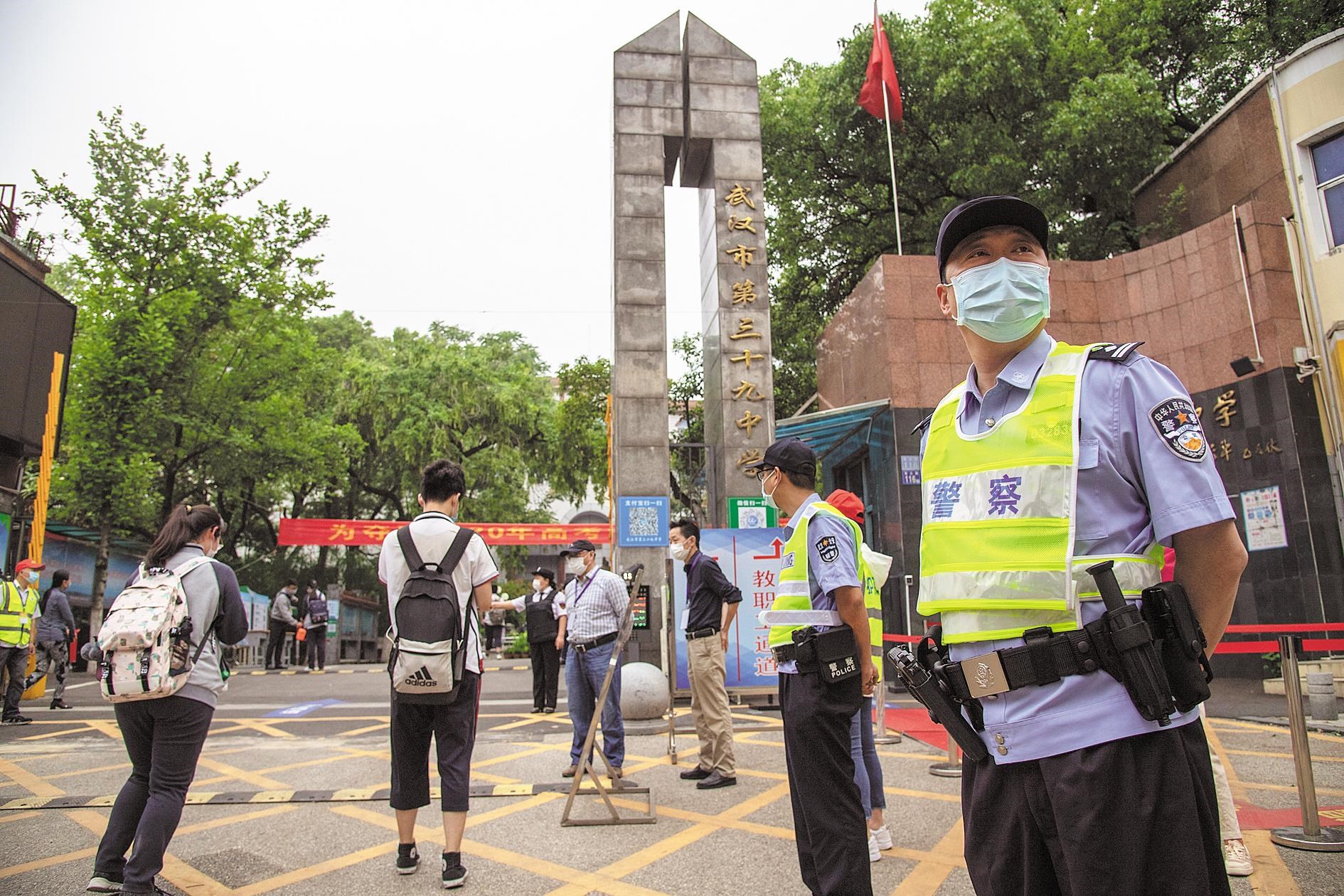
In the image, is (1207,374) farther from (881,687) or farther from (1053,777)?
(1053,777)

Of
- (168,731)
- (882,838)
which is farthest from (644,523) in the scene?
(168,731)

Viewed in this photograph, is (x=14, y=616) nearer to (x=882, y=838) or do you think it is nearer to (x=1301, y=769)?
(x=882, y=838)

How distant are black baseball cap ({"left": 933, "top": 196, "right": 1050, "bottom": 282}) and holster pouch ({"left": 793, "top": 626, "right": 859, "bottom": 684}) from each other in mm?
1699

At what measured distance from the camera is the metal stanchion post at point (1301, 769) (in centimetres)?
405

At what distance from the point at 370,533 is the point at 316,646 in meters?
5.52

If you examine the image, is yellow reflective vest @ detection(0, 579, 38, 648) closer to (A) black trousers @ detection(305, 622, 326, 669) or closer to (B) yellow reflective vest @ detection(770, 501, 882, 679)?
(A) black trousers @ detection(305, 622, 326, 669)

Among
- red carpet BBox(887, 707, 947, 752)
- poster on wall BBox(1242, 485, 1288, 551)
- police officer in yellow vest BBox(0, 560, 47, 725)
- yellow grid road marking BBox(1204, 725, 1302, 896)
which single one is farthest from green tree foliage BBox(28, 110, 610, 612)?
yellow grid road marking BBox(1204, 725, 1302, 896)

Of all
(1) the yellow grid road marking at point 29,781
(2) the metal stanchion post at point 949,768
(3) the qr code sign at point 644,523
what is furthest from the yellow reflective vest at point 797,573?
(3) the qr code sign at point 644,523

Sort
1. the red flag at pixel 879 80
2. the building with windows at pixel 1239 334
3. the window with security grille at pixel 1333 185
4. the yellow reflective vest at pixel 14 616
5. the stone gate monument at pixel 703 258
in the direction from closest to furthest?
the yellow reflective vest at pixel 14 616 < the building with windows at pixel 1239 334 < the window with security grille at pixel 1333 185 < the stone gate monument at pixel 703 258 < the red flag at pixel 879 80

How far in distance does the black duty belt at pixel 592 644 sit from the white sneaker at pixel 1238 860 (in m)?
3.83

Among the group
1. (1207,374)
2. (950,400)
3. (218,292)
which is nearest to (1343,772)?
(950,400)

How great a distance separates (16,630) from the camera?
900cm

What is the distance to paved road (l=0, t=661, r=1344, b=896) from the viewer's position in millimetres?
3963

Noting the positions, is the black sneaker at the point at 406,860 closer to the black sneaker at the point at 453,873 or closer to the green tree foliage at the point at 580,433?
the black sneaker at the point at 453,873
